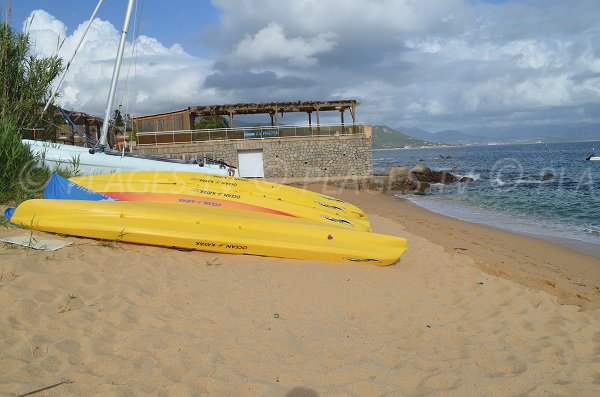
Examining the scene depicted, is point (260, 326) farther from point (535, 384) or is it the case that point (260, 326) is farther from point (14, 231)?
point (14, 231)

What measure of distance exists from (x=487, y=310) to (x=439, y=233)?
5.41 m

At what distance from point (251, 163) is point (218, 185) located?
14.6 m

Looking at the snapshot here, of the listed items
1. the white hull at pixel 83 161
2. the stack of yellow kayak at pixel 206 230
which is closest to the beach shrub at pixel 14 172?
the white hull at pixel 83 161

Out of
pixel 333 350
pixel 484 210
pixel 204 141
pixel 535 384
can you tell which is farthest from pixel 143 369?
pixel 204 141

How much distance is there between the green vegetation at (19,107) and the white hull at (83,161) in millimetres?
585

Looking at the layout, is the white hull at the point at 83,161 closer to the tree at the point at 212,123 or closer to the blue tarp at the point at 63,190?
the blue tarp at the point at 63,190

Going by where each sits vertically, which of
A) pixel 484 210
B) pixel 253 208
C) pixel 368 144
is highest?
pixel 368 144

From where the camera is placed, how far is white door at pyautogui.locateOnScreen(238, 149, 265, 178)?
23.3 meters

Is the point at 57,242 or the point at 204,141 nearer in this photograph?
the point at 57,242

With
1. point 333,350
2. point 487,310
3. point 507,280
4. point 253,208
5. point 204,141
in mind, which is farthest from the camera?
point 204,141

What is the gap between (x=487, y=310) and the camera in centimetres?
503

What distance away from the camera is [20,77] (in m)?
9.11

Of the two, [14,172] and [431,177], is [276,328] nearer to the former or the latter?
[14,172]

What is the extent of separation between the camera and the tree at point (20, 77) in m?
8.77
